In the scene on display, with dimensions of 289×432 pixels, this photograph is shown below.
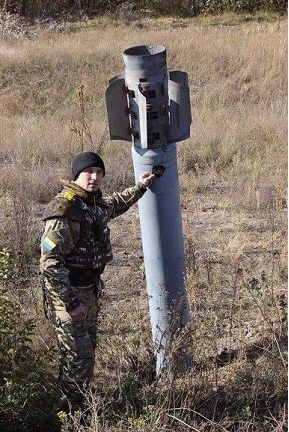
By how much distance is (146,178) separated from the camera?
350 centimetres

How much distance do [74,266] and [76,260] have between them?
0.04 m

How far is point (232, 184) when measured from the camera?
6.68 metres

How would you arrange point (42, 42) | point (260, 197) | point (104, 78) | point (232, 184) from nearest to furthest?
1. point (260, 197)
2. point (232, 184)
3. point (104, 78)
4. point (42, 42)

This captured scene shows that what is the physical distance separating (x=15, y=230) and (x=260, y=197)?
2.37 metres

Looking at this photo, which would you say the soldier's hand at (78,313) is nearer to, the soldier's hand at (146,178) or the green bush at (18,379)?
the green bush at (18,379)

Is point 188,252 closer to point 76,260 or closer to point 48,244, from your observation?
point 76,260

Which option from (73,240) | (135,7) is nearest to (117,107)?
(73,240)

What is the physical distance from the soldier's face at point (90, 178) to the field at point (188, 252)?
1.81ft

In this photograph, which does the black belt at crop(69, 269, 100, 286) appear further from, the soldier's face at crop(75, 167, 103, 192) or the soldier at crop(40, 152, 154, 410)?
the soldier's face at crop(75, 167, 103, 192)

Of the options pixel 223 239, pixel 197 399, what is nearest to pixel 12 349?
pixel 197 399

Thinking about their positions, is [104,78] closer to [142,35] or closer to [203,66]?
[203,66]

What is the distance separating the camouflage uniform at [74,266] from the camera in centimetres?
337

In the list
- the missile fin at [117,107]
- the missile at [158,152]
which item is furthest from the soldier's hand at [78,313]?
the missile fin at [117,107]

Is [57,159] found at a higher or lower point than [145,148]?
lower
